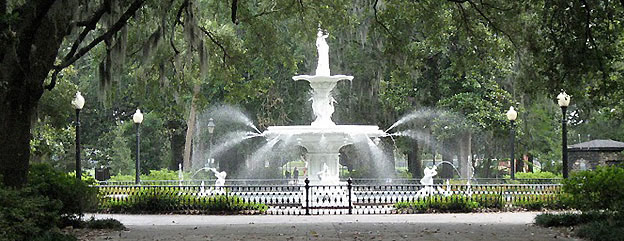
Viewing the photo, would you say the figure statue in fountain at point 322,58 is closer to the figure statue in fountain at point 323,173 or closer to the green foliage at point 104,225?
the figure statue in fountain at point 323,173

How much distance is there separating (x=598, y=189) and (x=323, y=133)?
10702 mm

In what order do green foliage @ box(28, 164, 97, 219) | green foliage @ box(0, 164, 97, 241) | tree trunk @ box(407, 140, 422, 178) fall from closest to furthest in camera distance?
green foliage @ box(0, 164, 97, 241) → green foliage @ box(28, 164, 97, 219) → tree trunk @ box(407, 140, 422, 178)

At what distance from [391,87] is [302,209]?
14987 millimetres

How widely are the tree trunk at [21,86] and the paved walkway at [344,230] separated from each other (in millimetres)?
1863

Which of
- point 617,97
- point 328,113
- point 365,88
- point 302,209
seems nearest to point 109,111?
point 365,88

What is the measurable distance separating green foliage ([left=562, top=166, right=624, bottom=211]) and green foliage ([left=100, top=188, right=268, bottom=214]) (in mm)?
8774

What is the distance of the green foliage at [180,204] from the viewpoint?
2102 cm

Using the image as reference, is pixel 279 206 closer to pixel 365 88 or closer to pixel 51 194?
pixel 51 194

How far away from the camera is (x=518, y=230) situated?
14.5 meters

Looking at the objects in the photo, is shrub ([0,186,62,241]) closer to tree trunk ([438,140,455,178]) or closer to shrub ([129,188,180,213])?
shrub ([129,188,180,213])

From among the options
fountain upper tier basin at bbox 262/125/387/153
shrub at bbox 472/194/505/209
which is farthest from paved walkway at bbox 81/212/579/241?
fountain upper tier basin at bbox 262/125/387/153

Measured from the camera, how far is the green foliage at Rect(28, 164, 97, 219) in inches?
568

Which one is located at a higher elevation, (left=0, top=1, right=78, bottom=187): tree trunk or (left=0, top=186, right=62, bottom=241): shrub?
(left=0, top=1, right=78, bottom=187): tree trunk

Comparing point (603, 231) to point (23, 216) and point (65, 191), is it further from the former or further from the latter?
point (65, 191)
